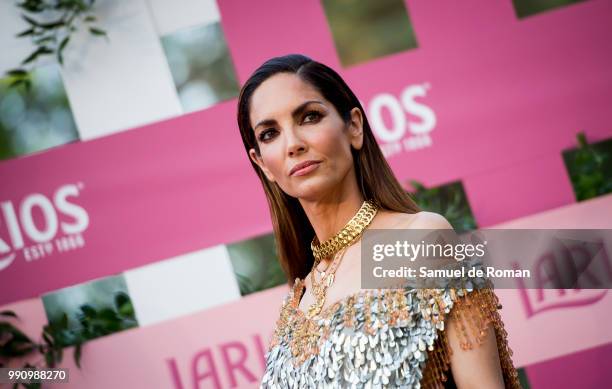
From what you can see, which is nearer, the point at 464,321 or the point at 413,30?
the point at 464,321

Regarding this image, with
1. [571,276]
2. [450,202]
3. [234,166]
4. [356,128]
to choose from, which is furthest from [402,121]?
[356,128]

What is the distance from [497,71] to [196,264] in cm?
140

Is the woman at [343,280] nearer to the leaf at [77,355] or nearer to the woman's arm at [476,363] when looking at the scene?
the woman's arm at [476,363]

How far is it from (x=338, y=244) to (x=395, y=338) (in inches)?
12.5

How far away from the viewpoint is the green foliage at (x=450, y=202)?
3031 mm

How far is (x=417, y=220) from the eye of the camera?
1780mm

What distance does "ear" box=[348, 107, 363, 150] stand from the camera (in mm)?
1885

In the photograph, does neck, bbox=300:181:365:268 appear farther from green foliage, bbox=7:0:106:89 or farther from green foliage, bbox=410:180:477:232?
green foliage, bbox=7:0:106:89

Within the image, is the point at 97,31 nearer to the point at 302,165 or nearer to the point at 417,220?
the point at 302,165

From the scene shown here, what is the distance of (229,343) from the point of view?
3.08 metres

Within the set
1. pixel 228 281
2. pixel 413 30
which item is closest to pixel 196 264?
pixel 228 281

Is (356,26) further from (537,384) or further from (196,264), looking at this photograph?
(537,384)

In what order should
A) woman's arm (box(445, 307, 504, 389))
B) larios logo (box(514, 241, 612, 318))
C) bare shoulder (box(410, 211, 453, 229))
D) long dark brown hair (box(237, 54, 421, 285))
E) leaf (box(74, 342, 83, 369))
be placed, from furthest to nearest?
1. leaf (box(74, 342, 83, 369))
2. larios logo (box(514, 241, 612, 318))
3. long dark brown hair (box(237, 54, 421, 285))
4. bare shoulder (box(410, 211, 453, 229))
5. woman's arm (box(445, 307, 504, 389))

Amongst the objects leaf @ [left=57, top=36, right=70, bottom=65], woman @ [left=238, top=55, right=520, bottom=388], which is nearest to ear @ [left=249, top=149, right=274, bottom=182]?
woman @ [left=238, top=55, right=520, bottom=388]
